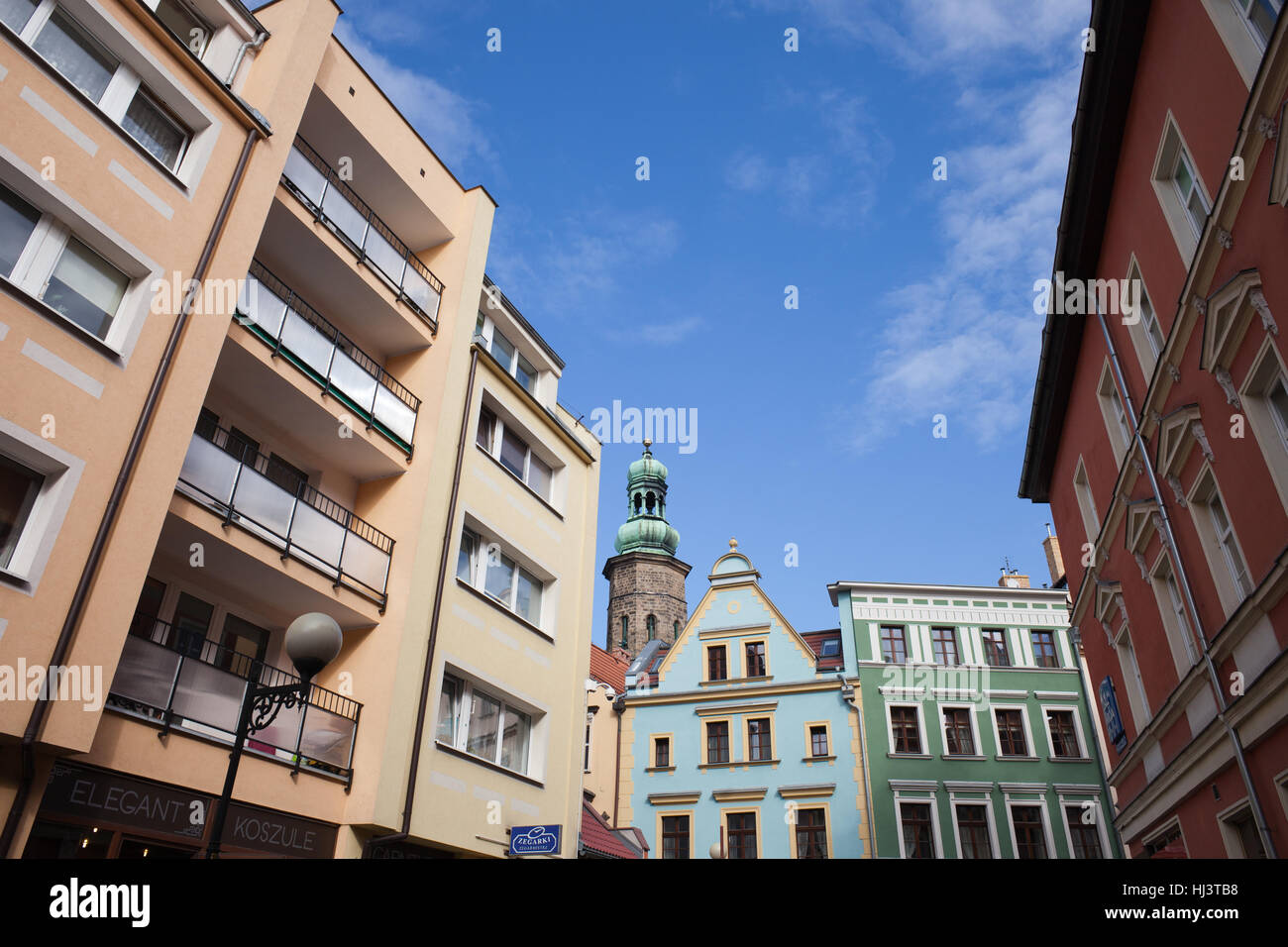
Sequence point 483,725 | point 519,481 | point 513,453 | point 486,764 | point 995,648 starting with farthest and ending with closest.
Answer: point 995,648 → point 513,453 → point 519,481 → point 483,725 → point 486,764

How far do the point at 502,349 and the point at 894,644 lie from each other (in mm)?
19767

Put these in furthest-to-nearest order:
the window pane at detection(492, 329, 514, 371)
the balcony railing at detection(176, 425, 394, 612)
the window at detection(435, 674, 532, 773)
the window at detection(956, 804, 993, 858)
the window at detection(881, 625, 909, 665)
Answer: the window at detection(881, 625, 909, 665)
the window at detection(956, 804, 993, 858)
the window pane at detection(492, 329, 514, 371)
the window at detection(435, 674, 532, 773)
the balcony railing at detection(176, 425, 394, 612)

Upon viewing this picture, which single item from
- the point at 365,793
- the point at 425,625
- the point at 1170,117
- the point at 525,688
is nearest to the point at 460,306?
the point at 425,625

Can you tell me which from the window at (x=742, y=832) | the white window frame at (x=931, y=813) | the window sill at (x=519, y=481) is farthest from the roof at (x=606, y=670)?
the window sill at (x=519, y=481)

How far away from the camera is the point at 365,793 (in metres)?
13.1

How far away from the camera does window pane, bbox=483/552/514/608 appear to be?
1755 centimetres

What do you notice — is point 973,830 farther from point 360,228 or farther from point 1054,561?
point 360,228

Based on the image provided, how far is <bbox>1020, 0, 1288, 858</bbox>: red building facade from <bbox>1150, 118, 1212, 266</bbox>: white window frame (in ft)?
0.11

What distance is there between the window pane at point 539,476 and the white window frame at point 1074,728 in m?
21.0

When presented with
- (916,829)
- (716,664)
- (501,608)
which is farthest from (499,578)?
(916,829)

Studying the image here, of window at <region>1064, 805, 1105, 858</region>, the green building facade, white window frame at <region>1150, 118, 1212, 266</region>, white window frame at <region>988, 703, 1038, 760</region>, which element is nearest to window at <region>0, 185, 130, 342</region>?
white window frame at <region>1150, 118, 1212, 266</region>

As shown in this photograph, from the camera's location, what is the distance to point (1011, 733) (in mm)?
30531

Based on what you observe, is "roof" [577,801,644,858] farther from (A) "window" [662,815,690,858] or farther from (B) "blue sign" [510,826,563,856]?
(A) "window" [662,815,690,858]
